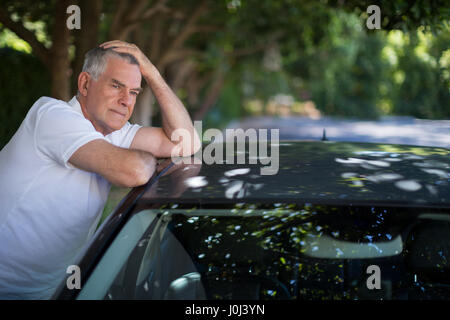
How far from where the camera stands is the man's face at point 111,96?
2.66 m

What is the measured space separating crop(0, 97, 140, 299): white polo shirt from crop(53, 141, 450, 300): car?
1.08 feet

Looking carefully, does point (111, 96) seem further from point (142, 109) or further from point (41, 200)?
point (142, 109)

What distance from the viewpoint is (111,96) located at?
267 cm

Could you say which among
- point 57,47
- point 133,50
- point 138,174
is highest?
point 57,47

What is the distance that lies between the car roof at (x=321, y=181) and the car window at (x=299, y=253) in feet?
0.52

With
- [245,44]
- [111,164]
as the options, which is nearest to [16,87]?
[111,164]

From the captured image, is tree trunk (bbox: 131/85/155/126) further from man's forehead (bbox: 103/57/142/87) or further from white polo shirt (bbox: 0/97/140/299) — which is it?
white polo shirt (bbox: 0/97/140/299)

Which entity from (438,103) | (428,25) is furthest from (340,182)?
(438,103)

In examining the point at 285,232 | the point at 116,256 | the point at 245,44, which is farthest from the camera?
the point at 245,44

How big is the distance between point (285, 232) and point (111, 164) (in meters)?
0.82

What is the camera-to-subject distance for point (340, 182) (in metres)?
2.09

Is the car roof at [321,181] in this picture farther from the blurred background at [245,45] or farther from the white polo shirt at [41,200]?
the blurred background at [245,45]

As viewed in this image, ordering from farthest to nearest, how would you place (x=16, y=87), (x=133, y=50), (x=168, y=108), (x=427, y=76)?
(x=16, y=87)
(x=427, y=76)
(x=168, y=108)
(x=133, y=50)
